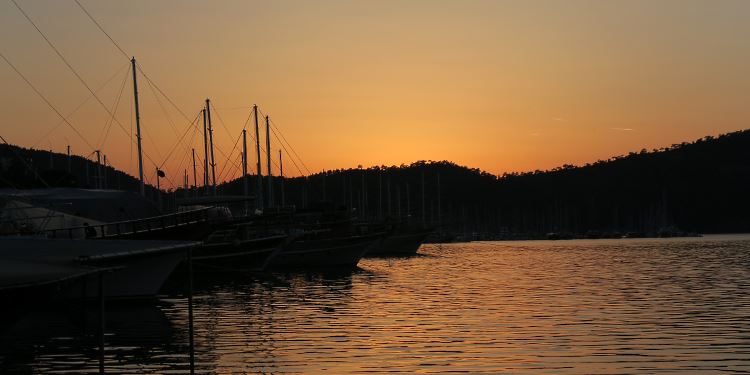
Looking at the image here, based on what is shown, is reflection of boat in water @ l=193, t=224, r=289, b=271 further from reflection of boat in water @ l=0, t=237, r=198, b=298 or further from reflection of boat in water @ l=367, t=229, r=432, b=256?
reflection of boat in water @ l=367, t=229, r=432, b=256

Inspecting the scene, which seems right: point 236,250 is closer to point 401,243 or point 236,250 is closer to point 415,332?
point 415,332

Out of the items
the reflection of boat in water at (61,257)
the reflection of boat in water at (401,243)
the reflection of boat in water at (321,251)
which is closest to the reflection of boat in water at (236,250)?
the reflection of boat in water at (321,251)

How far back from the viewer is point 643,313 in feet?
135

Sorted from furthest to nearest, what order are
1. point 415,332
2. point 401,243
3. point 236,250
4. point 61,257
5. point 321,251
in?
point 401,243 → point 321,251 → point 236,250 → point 415,332 → point 61,257

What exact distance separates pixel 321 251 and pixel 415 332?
183 ft

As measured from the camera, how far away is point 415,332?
115 feet

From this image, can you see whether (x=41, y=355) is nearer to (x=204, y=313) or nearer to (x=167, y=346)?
(x=167, y=346)

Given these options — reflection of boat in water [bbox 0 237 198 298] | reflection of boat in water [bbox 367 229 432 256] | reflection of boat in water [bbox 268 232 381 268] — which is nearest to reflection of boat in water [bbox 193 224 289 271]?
reflection of boat in water [bbox 268 232 381 268]

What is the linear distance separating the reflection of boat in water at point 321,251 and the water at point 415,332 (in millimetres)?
28097

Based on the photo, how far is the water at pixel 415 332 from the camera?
90.4 feet

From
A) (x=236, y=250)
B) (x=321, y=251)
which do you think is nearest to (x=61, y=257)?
(x=236, y=250)

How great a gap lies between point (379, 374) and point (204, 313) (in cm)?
1905

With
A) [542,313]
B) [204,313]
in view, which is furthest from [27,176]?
[542,313]

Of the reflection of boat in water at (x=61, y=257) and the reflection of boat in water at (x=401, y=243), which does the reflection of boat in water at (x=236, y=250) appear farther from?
the reflection of boat in water at (x=401, y=243)
